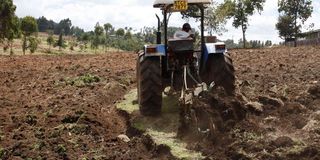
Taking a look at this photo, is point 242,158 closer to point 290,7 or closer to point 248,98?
point 248,98

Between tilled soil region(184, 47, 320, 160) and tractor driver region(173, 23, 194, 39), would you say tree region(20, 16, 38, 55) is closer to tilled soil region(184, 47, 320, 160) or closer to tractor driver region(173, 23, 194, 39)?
tilled soil region(184, 47, 320, 160)

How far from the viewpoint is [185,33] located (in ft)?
32.7

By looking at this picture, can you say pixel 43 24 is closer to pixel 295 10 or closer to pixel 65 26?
pixel 65 26

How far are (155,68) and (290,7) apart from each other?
41.9 metres

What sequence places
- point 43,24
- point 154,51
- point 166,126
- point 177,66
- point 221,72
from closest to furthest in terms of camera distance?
1. point 166,126
2. point 154,51
3. point 221,72
4. point 177,66
5. point 43,24

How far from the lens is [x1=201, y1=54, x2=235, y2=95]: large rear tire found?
32.4 ft

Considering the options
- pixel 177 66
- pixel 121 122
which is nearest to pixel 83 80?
pixel 121 122

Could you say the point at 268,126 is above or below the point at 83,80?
below

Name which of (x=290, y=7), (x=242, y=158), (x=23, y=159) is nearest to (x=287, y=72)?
(x=242, y=158)

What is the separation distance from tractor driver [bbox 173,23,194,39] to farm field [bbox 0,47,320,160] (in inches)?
61.9

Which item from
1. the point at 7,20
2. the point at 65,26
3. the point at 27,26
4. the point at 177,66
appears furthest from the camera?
the point at 65,26

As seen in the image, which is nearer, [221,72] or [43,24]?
[221,72]

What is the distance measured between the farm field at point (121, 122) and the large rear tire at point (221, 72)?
398 mm

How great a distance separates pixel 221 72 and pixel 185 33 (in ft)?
3.42
